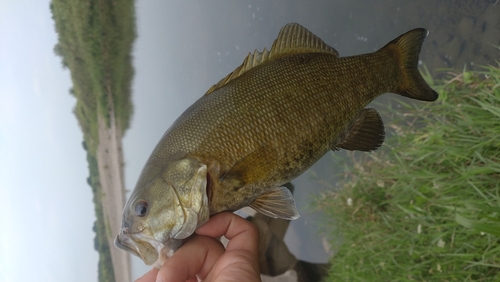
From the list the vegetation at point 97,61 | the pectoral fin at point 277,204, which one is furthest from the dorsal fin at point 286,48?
the vegetation at point 97,61

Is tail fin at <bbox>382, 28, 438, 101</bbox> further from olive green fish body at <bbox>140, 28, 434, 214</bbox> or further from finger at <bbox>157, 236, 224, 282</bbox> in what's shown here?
finger at <bbox>157, 236, 224, 282</bbox>

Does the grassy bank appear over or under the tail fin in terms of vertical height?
under

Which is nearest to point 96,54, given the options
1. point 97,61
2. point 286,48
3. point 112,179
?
point 97,61

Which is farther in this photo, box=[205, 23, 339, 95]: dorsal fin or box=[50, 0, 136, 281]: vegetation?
box=[50, 0, 136, 281]: vegetation

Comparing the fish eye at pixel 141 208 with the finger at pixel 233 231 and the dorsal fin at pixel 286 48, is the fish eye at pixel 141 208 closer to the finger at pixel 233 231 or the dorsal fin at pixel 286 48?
the finger at pixel 233 231

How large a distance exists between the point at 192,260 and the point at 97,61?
18.9 ft

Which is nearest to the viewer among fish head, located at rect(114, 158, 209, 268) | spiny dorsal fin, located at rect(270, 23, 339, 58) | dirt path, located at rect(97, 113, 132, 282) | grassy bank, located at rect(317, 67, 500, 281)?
fish head, located at rect(114, 158, 209, 268)

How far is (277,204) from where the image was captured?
1.06m

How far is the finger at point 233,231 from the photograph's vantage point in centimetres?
106

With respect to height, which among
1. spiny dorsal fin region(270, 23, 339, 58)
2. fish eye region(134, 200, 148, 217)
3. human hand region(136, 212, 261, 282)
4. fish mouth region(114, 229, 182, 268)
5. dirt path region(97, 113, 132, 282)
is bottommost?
dirt path region(97, 113, 132, 282)

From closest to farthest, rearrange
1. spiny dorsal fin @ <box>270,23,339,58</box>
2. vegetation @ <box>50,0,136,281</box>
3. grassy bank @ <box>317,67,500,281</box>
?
1. spiny dorsal fin @ <box>270,23,339,58</box>
2. grassy bank @ <box>317,67,500,281</box>
3. vegetation @ <box>50,0,136,281</box>

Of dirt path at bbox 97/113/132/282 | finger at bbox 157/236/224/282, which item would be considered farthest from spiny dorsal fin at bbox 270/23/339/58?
dirt path at bbox 97/113/132/282

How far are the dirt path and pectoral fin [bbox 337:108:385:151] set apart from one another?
440cm

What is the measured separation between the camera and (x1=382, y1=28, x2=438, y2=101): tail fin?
1223 millimetres
